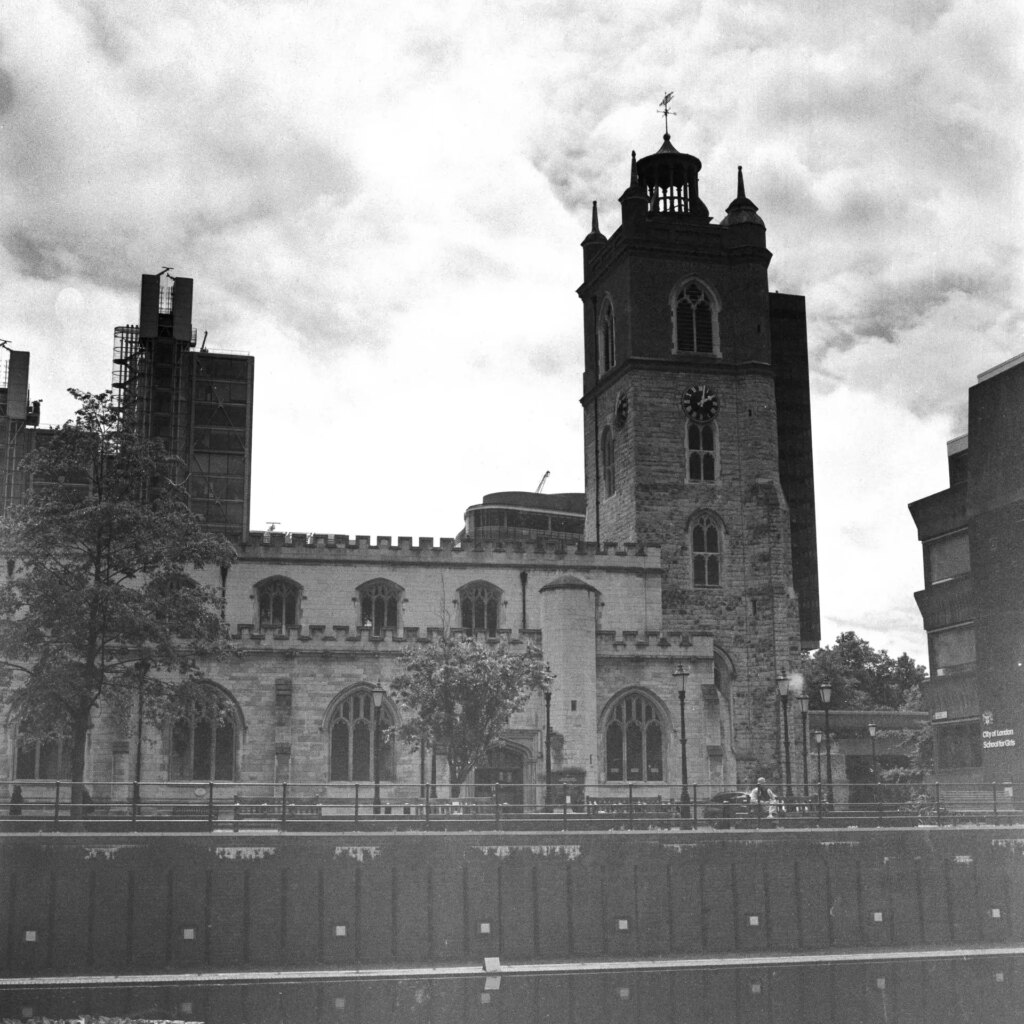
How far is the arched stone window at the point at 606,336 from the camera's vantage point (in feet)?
241

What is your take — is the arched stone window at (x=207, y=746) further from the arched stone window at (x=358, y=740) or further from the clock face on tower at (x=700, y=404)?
the clock face on tower at (x=700, y=404)

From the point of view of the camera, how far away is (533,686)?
51719 millimetres

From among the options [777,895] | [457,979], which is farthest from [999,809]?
[457,979]

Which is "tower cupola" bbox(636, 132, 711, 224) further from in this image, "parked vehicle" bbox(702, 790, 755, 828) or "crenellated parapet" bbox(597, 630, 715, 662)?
"parked vehicle" bbox(702, 790, 755, 828)

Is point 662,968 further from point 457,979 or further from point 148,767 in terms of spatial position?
point 148,767

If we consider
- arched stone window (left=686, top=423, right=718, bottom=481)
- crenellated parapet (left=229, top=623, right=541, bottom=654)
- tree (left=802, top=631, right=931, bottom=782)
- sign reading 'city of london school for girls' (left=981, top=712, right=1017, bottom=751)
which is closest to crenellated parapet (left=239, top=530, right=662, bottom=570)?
arched stone window (left=686, top=423, right=718, bottom=481)

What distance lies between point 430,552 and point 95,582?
77.9ft

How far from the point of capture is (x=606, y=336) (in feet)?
244

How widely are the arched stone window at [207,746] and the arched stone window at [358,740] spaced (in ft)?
11.8

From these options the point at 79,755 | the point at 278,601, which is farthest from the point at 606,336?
the point at 79,755

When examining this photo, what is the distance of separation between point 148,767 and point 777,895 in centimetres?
2407

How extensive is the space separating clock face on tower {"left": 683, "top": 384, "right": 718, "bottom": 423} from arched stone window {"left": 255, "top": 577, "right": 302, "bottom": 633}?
65.6 feet

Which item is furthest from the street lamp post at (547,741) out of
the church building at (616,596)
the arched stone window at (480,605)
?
the arched stone window at (480,605)

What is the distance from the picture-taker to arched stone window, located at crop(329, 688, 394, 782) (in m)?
54.9
